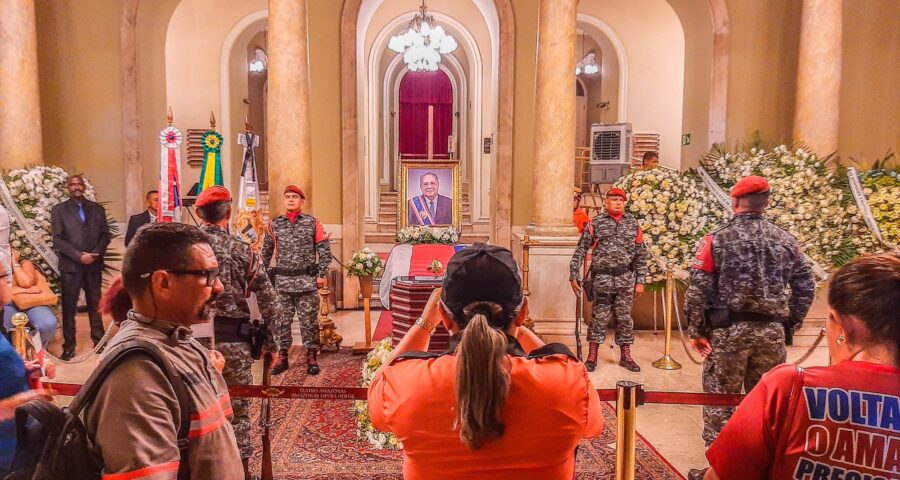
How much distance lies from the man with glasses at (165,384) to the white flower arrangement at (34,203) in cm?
646

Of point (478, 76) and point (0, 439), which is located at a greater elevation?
point (478, 76)

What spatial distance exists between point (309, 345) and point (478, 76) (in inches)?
396

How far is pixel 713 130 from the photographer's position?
820cm

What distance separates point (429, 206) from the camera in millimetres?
9727

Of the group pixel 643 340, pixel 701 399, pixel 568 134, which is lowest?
pixel 643 340

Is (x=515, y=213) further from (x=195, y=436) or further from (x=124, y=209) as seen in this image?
(x=195, y=436)

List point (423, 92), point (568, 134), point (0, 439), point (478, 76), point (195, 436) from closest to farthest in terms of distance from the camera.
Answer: point (195, 436), point (0, 439), point (568, 134), point (478, 76), point (423, 92)

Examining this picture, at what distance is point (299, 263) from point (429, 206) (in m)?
4.10

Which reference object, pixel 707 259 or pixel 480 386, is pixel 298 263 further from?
pixel 480 386

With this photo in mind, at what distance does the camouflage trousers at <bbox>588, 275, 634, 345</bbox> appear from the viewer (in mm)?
6059

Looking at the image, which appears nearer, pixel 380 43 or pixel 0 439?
pixel 0 439

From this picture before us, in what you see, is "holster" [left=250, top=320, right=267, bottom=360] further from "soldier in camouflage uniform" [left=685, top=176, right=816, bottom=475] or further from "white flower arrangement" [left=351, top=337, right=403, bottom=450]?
"soldier in camouflage uniform" [left=685, top=176, right=816, bottom=475]

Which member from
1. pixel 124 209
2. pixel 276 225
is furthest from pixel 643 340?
pixel 124 209

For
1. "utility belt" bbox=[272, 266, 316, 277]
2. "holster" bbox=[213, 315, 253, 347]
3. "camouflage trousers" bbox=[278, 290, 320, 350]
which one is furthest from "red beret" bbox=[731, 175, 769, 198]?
"camouflage trousers" bbox=[278, 290, 320, 350]
